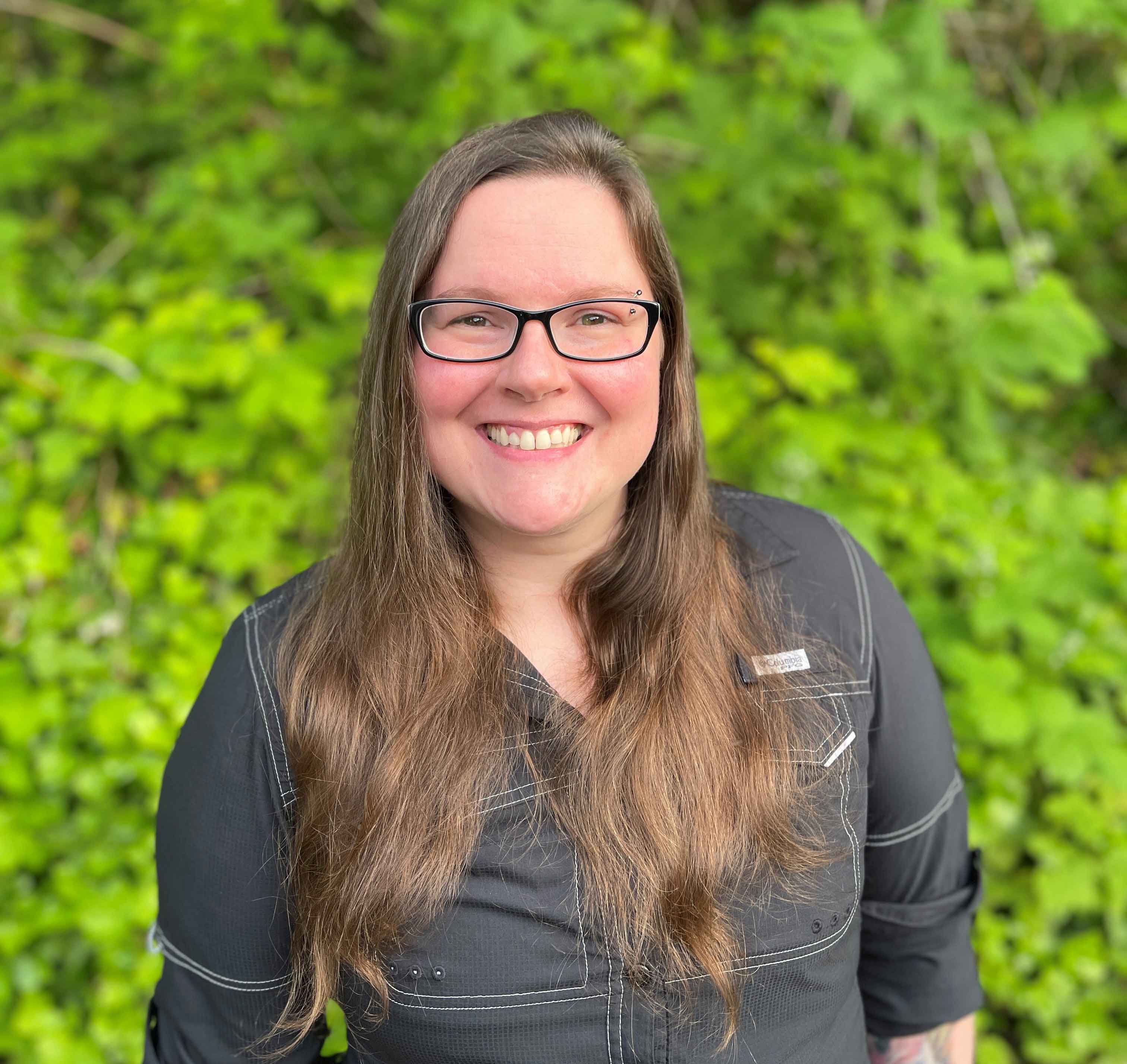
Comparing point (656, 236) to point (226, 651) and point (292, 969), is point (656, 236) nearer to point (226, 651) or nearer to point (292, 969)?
point (226, 651)

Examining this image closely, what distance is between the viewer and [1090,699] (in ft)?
9.20

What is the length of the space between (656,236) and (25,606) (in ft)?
8.00

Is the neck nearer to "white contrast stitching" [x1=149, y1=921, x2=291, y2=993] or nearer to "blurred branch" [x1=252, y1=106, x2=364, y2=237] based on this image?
"white contrast stitching" [x1=149, y1=921, x2=291, y2=993]

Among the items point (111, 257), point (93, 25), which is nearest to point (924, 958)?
point (111, 257)

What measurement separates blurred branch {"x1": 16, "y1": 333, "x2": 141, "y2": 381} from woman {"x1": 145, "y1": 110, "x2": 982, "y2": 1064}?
1.94 m

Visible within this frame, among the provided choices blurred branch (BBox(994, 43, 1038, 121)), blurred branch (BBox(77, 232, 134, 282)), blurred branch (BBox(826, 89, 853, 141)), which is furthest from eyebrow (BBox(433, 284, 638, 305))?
blurred branch (BBox(77, 232, 134, 282))

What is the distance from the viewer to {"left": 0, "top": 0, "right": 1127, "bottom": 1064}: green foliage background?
2.57 metres

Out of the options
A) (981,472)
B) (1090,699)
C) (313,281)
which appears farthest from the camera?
(981,472)

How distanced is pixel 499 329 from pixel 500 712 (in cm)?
51

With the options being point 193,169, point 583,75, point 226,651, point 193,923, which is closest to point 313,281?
point 193,169

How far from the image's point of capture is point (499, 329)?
1198 millimetres

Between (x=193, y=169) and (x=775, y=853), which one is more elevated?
(x=193, y=169)

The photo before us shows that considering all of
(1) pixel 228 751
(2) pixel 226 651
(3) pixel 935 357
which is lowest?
(1) pixel 228 751

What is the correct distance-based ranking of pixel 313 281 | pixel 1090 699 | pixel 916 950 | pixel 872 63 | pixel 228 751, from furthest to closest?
pixel 313 281 → pixel 1090 699 → pixel 872 63 → pixel 916 950 → pixel 228 751
